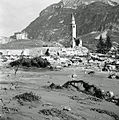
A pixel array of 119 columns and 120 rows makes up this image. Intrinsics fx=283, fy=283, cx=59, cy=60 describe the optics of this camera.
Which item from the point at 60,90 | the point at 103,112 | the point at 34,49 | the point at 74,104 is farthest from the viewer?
the point at 34,49

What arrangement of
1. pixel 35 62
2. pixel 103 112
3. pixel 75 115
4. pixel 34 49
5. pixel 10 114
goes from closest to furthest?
pixel 10 114 < pixel 75 115 < pixel 103 112 < pixel 35 62 < pixel 34 49

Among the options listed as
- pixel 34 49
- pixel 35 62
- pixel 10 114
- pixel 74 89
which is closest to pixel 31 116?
pixel 10 114

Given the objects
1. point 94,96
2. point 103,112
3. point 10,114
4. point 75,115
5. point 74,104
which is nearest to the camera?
point 10,114

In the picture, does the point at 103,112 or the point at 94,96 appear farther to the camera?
the point at 94,96

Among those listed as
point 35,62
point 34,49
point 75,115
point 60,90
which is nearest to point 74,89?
point 60,90

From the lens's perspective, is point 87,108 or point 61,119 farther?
point 87,108

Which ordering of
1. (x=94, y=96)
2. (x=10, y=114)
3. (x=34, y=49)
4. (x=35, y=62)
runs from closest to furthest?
(x=10, y=114) → (x=94, y=96) → (x=35, y=62) → (x=34, y=49)

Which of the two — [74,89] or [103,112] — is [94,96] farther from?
[103,112]

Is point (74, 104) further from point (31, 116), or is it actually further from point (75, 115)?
point (31, 116)
